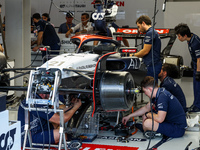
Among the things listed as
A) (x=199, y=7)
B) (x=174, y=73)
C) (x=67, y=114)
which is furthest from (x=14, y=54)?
(x=199, y=7)

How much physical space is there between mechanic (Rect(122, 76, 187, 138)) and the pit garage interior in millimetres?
146

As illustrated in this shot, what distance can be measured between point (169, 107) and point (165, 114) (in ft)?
0.44

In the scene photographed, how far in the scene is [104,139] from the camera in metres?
4.79

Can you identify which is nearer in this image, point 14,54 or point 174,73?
point 174,73

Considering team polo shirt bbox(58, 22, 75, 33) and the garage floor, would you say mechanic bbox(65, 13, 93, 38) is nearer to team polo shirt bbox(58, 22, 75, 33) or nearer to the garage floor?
team polo shirt bbox(58, 22, 75, 33)

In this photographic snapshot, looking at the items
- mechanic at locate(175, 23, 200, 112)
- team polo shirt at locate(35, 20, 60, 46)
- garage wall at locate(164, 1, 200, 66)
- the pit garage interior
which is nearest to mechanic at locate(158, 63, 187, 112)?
the pit garage interior

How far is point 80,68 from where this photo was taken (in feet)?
13.5

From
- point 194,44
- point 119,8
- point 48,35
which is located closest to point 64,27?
point 119,8

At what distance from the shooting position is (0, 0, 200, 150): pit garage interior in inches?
168

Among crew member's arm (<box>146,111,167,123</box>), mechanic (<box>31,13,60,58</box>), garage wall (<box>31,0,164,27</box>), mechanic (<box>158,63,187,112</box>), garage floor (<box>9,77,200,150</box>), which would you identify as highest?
garage wall (<box>31,0,164,27</box>)

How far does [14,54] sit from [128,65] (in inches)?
158

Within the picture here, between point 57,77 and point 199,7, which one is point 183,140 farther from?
point 199,7

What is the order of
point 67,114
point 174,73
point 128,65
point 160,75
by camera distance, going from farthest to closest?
point 174,73 → point 160,75 → point 128,65 → point 67,114

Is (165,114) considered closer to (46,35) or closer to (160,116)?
(160,116)
